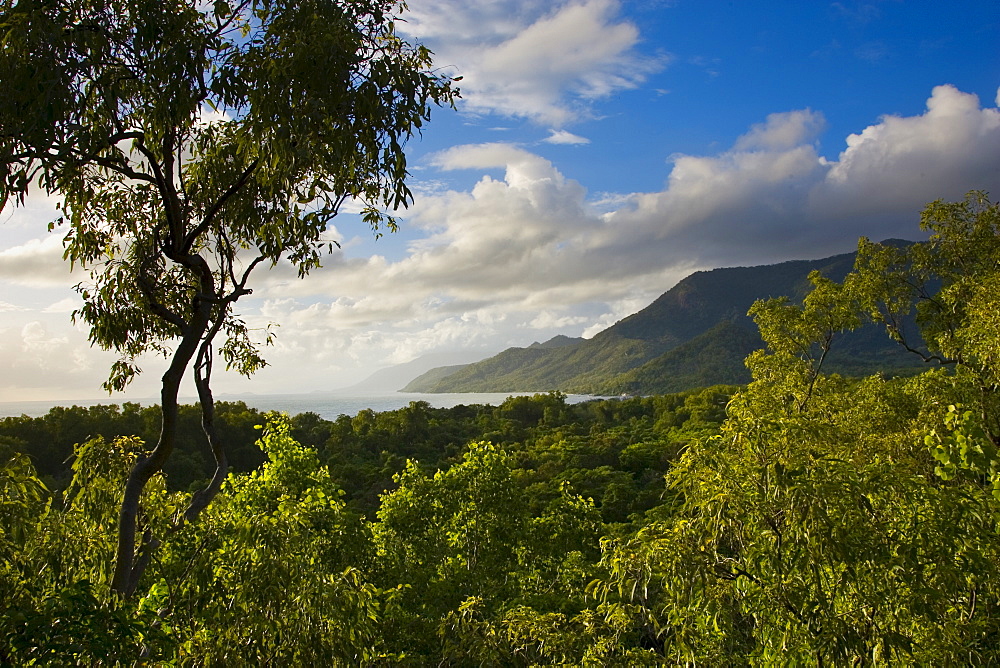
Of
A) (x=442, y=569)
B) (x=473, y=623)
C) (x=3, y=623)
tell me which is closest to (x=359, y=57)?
(x=3, y=623)

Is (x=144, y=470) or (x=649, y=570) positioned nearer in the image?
(x=144, y=470)

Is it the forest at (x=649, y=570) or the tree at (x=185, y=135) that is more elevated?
the tree at (x=185, y=135)

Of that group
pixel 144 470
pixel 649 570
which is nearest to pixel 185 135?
pixel 144 470

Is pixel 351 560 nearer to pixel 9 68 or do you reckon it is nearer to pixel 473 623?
pixel 473 623

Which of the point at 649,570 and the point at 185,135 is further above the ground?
the point at 185,135

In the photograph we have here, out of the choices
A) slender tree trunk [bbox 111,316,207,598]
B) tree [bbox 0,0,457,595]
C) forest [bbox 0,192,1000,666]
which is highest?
tree [bbox 0,0,457,595]

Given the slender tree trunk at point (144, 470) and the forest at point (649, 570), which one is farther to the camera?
the slender tree trunk at point (144, 470)

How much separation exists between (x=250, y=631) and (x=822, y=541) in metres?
4.60

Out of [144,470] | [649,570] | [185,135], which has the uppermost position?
[185,135]

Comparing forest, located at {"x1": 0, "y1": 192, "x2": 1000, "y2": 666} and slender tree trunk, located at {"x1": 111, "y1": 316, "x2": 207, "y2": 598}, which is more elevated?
slender tree trunk, located at {"x1": 111, "y1": 316, "x2": 207, "y2": 598}

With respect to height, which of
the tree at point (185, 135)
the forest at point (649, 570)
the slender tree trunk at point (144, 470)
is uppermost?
the tree at point (185, 135)

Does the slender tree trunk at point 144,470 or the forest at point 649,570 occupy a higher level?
the slender tree trunk at point 144,470

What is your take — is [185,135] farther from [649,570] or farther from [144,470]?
[649,570]

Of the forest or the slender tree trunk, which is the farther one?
the slender tree trunk
